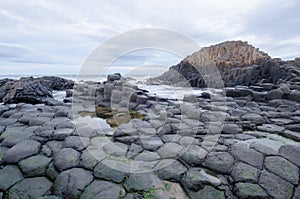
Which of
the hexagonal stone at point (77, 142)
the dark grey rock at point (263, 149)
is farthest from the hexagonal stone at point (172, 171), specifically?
the hexagonal stone at point (77, 142)

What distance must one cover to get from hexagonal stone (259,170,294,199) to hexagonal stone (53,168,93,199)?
8.04 ft

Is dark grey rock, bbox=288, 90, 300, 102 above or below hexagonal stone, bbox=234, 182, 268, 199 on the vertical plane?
above

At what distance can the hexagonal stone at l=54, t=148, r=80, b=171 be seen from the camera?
9.62 ft

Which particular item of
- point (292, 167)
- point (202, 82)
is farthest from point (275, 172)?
point (202, 82)

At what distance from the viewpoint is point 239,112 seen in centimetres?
581

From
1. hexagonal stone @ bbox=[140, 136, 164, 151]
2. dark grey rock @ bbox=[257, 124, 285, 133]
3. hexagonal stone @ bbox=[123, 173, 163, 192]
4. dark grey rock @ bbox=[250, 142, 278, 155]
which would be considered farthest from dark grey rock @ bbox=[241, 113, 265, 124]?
hexagonal stone @ bbox=[123, 173, 163, 192]

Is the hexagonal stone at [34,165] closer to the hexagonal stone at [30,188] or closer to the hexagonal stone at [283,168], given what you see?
the hexagonal stone at [30,188]

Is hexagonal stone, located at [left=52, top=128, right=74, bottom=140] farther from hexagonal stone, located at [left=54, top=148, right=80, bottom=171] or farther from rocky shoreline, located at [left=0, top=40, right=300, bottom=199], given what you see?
hexagonal stone, located at [left=54, top=148, right=80, bottom=171]

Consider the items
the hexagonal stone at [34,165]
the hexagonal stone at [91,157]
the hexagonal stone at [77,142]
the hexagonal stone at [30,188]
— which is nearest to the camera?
the hexagonal stone at [30,188]

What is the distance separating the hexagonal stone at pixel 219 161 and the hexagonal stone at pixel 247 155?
150 millimetres

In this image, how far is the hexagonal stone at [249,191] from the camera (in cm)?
240

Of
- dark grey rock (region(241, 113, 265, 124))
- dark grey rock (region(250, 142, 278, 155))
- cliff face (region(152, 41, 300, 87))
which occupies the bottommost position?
dark grey rock (region(250, 142, 278, 155))

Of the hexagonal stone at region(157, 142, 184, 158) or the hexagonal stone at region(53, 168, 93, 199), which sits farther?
the hexagonal stone at region(157, 142, 184, 158)

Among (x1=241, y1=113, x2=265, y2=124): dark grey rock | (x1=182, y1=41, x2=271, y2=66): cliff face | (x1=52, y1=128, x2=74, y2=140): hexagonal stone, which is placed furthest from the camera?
(x1=182, y1=41, x2=271, y2=66): cliff face
